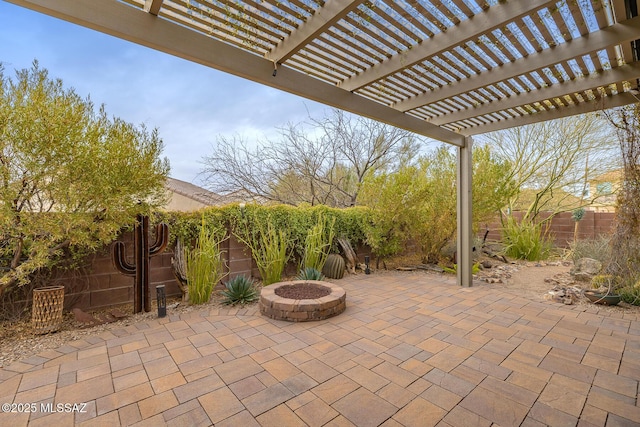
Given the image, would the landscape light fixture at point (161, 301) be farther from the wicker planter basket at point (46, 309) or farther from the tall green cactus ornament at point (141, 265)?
the wicker planter basket at point (46, 309)

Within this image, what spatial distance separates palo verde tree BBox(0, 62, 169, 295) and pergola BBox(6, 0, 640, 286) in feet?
Result: 3.38

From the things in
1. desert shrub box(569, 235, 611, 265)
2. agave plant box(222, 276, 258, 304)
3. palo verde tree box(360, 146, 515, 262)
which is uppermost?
palo verde tree box(360, 146, 515, 262)

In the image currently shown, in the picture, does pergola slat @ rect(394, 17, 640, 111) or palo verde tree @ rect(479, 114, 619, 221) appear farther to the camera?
palo verde tree @ rect(479, 114, 619, 221)

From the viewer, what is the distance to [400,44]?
2727 mm

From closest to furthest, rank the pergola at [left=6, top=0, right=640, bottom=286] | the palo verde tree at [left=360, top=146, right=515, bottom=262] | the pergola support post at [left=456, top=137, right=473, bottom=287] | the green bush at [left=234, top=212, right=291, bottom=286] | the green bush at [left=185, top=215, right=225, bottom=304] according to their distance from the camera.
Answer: the pergola at [left=6, top=0, right=640, bottom=286], the green bush at [left=185, top=215, right=225, bottom=304], the green bush at [left=234, top=212, right=291, bottom=286], the pergola support post at [left=456, top=137, right=473, bottom=287], the palo verde tree at [left=360, top=146, right=515, bottom=262]

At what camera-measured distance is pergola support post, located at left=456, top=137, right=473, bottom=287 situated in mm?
4789

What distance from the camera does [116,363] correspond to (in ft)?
7.61

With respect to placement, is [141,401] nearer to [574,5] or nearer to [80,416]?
[80,416]

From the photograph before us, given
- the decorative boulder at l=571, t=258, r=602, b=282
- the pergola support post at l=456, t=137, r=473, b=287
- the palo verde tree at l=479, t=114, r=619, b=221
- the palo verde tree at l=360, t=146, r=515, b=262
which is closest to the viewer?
the pergola support post at l=456, t=137, r=473, b=287

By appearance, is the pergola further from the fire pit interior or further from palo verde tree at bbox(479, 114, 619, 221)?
palo verde tree at bbox(479, 114, 619, 221)

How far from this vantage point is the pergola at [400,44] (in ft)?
7.01

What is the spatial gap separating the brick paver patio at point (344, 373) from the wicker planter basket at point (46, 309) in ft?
1.54

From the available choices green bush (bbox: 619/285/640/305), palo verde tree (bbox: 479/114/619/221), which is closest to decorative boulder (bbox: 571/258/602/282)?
green bush (bbox: 619/285/640/305)

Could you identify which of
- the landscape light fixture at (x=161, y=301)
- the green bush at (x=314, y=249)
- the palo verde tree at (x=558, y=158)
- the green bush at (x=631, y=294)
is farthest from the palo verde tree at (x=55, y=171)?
the palo verde tree at (x=558, y=158)
